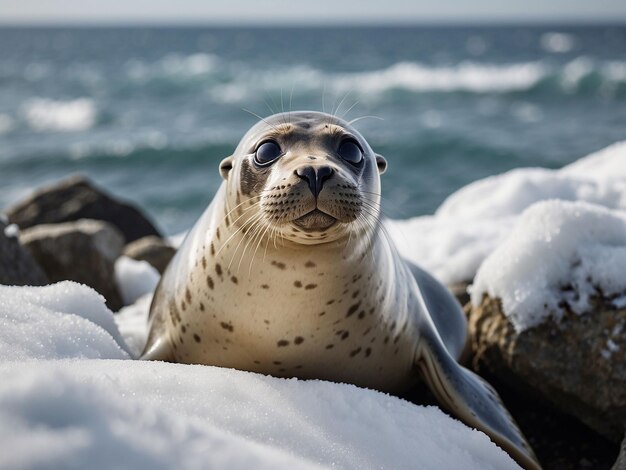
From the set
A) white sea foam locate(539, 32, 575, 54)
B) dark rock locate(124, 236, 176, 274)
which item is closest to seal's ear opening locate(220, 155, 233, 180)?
dark rock locate(124, 236, 176, 274)

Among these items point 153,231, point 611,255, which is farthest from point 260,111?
point 611,255

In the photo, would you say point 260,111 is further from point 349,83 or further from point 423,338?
point 423,338

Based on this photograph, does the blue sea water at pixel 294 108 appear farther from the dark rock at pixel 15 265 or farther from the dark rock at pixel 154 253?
the dark rock at pixel 154 253

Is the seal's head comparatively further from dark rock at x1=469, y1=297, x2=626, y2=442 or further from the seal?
dark rock at x1=469, y1=297, x2=626, y2=442

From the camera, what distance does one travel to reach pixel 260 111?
1019 inches

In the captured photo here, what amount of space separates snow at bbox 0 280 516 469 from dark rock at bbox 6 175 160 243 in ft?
15.5

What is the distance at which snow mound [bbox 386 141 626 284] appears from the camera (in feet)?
14.8

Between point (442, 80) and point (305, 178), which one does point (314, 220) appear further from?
point (442, 80)

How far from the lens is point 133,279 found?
555 cm

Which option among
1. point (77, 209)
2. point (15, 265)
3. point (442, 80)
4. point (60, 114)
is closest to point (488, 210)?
point (15, 265)

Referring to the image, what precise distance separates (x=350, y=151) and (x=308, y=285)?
55 centimetres

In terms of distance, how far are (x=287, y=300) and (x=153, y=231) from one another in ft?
17.9

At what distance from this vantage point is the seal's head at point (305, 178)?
2439 mm

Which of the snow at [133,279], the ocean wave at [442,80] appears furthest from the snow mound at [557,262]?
the ocean wave at [442,80]
